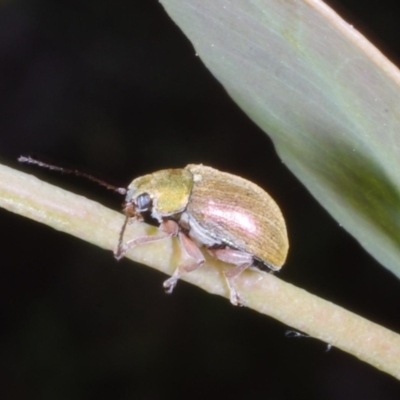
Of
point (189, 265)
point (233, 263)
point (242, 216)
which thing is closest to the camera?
point (189, 265)

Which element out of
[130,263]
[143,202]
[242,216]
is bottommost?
[130,263]

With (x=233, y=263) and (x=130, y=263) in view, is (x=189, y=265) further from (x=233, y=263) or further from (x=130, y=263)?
(x=130, y=263)

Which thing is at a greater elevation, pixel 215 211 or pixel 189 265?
pixel 189 265

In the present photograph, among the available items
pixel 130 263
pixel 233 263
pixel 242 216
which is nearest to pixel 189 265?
pixel 233 263

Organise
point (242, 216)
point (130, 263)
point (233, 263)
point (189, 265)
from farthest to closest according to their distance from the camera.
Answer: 1. point (130, 263)
2. point (242, 216)
3. point (233, 263)
4. point (189, 265)

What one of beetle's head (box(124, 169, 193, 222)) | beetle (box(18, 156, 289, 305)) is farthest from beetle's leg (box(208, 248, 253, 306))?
beetle's head (box(124, 169, 193, 222))

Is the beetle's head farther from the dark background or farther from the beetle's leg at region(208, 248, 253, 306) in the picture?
the dark background

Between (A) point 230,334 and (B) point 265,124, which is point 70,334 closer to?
(A) point 230,334

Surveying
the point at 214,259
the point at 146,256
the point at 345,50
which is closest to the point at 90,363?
the point at 214,259
